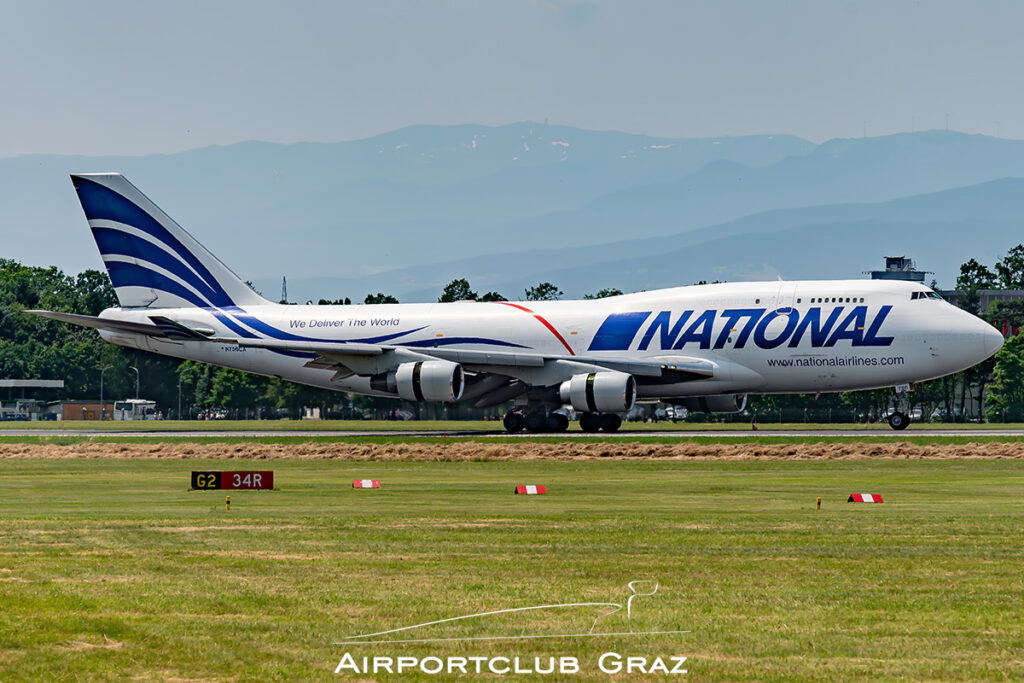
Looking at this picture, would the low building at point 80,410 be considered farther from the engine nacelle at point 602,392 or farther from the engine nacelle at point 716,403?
the engine nacelle at point 602,392

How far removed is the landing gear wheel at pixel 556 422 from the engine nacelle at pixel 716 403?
18.0ft

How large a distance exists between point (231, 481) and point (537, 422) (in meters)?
27.3

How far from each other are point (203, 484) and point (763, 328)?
2929 cm

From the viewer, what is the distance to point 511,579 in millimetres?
15469

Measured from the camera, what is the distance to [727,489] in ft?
96.2

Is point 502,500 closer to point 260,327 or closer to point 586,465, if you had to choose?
point 586,465

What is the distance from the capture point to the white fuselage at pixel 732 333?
52250 mm

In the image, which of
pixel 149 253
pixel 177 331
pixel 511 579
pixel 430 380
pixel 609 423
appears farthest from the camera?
pixel 149 253

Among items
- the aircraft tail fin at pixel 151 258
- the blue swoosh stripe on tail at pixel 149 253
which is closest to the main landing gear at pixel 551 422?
the aircraft tail fin at pixel 151 258

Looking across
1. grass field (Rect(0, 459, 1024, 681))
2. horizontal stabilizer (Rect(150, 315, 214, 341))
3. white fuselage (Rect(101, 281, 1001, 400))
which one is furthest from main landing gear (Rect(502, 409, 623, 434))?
grass field (Rect(0, 459, 1024, 681))

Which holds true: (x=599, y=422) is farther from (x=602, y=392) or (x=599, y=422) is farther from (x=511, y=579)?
(x=511, y=579)

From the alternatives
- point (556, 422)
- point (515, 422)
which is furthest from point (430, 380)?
point (556, 422)

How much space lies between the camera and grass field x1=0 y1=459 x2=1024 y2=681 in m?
11.7

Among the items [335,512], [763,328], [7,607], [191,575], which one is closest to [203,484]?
[335,512]
